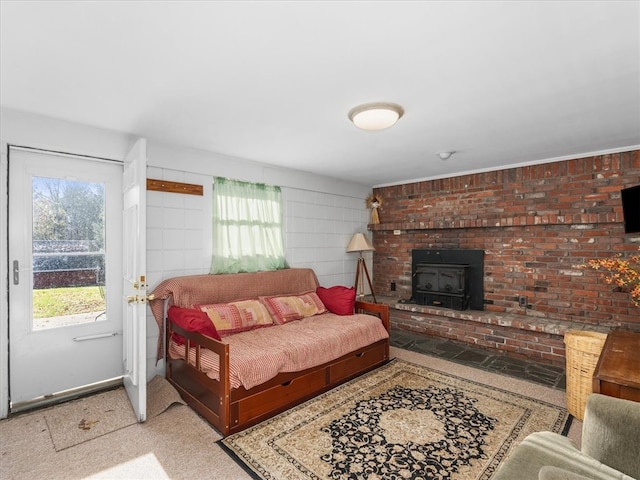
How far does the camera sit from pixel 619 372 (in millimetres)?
1803

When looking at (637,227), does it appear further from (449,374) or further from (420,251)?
(420,251)

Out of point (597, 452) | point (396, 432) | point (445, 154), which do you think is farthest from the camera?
point (445, 154)

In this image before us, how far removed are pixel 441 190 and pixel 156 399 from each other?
14.2ft

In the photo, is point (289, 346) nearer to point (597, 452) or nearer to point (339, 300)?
point (339, 300)

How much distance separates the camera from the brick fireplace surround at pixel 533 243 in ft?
11.7

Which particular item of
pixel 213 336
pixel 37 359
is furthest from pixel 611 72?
pixel 37 359

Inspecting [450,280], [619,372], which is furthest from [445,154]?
[619,372]

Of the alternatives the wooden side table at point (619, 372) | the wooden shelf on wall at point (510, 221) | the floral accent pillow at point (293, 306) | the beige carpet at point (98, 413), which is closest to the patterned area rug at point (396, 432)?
the wooden side table at point (619, 372)

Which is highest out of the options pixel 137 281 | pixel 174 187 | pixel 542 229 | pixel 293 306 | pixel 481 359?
pixel 174 187

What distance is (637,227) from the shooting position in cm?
274

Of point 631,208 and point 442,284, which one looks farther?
point 442,284

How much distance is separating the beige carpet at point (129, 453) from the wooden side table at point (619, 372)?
0.65 meters

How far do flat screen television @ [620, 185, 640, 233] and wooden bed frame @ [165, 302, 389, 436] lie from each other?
262 centimetres

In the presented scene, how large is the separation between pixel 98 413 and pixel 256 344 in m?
1.31
